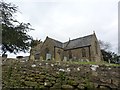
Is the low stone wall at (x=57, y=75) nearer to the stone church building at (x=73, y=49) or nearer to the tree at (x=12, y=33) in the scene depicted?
the tree at (x=12, y=33)

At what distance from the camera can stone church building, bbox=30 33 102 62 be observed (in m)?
40.0

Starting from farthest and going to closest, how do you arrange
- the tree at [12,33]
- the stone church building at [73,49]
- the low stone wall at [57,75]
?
the stone church building at [73,49] < the tree at [12,33] < the low stone wall at [57,75]

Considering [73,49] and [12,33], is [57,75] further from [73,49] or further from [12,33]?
[73,49]

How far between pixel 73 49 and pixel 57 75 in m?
35.4

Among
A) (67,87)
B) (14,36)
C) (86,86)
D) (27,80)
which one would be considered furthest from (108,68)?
(14,36)

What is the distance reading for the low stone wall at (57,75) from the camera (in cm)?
690

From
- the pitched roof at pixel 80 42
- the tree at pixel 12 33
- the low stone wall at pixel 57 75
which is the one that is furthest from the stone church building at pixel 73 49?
the low stone wall at pixel 57 75

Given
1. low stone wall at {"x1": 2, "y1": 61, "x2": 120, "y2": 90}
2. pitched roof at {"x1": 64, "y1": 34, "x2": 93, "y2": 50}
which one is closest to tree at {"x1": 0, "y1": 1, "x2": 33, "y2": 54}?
low stone wall at {"x1": 2, "y1": 61, "x2": 120, "y2": 90}

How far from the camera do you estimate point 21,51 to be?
2311 cm

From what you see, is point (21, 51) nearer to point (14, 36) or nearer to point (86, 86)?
point (14, 36)

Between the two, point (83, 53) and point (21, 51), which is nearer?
point (21, 51)

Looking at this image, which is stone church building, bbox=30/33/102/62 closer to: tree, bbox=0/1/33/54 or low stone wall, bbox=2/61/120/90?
tree, bbox=0/1/33/54

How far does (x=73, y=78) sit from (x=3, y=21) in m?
15.4

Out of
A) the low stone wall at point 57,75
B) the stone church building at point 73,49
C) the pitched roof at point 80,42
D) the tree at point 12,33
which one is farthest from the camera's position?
the pitched roof at point 80,42
